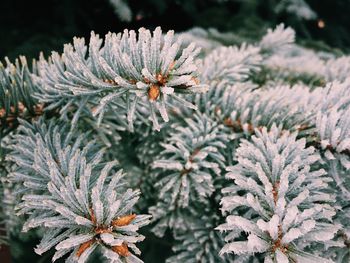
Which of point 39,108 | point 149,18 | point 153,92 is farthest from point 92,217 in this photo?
point 149,18

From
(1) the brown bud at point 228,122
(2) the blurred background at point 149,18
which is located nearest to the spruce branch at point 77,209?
(1) the brown bud at point 228,122

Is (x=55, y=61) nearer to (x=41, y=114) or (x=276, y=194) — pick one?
(x=41, y=114)

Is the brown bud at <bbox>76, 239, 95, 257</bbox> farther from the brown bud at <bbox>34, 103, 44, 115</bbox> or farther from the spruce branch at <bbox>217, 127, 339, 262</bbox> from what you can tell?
the brown bud at <bbox>34, 103, 44, 115</bbox>

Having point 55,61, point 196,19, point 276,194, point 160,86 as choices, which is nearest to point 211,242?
point 276,194

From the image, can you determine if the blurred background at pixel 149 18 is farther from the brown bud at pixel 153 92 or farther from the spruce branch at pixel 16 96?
the brown bud at pixel 153 92

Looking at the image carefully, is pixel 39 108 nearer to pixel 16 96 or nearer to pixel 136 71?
pixel 16 96

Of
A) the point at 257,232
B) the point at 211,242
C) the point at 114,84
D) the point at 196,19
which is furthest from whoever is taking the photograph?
the point at 196,19
